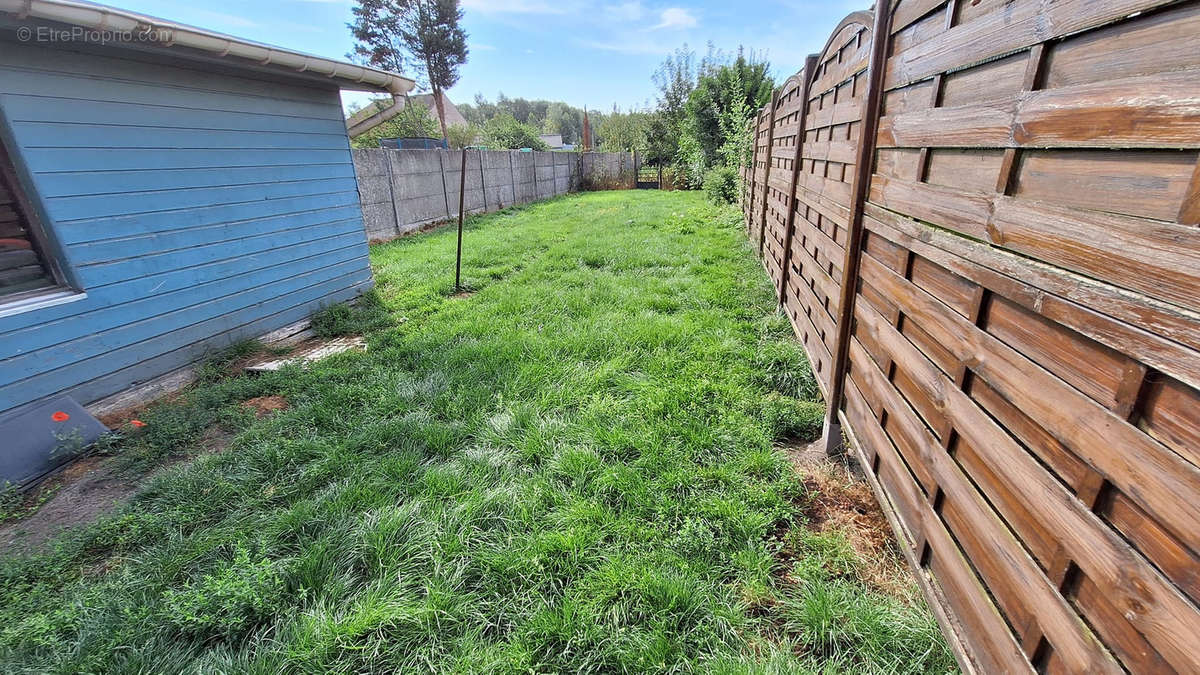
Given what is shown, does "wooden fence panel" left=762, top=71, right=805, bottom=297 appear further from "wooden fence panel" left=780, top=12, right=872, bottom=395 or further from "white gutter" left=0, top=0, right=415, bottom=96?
"white gutter" left=0, top=0, right=415, bottom=96

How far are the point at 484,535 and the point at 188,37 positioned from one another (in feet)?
11.4

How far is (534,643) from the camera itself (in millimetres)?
1446

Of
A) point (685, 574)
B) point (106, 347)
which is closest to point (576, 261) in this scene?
point (106, 347)

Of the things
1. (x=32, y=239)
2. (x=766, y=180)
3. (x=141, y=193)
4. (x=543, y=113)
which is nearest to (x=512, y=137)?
(x=766, y=180)

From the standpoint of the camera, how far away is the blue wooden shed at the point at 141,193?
8.47ft

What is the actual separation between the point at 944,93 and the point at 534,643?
1926mm

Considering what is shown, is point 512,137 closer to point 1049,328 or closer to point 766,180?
point 766,180

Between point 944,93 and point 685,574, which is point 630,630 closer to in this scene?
point 685,574

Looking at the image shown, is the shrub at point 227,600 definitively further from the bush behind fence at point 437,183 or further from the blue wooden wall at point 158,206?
the bush behind fence at point 437,183

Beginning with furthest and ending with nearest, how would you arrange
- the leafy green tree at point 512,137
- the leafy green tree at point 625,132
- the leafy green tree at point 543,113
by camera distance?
the leafy green tree at point 543,113 < the leafy green tree at point 512,137 < the leafy green tree at point 625,132

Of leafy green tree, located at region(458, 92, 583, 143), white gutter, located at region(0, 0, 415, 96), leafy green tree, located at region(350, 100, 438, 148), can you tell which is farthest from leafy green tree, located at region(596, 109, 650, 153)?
leafy green tree, located at region(458, 92, 583, 143)

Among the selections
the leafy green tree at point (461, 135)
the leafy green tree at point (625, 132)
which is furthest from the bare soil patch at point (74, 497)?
the leafy green tree at point (461, 135)

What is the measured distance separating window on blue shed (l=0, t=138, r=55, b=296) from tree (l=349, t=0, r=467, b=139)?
74.3ft

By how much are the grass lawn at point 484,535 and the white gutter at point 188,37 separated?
2.06 metres
